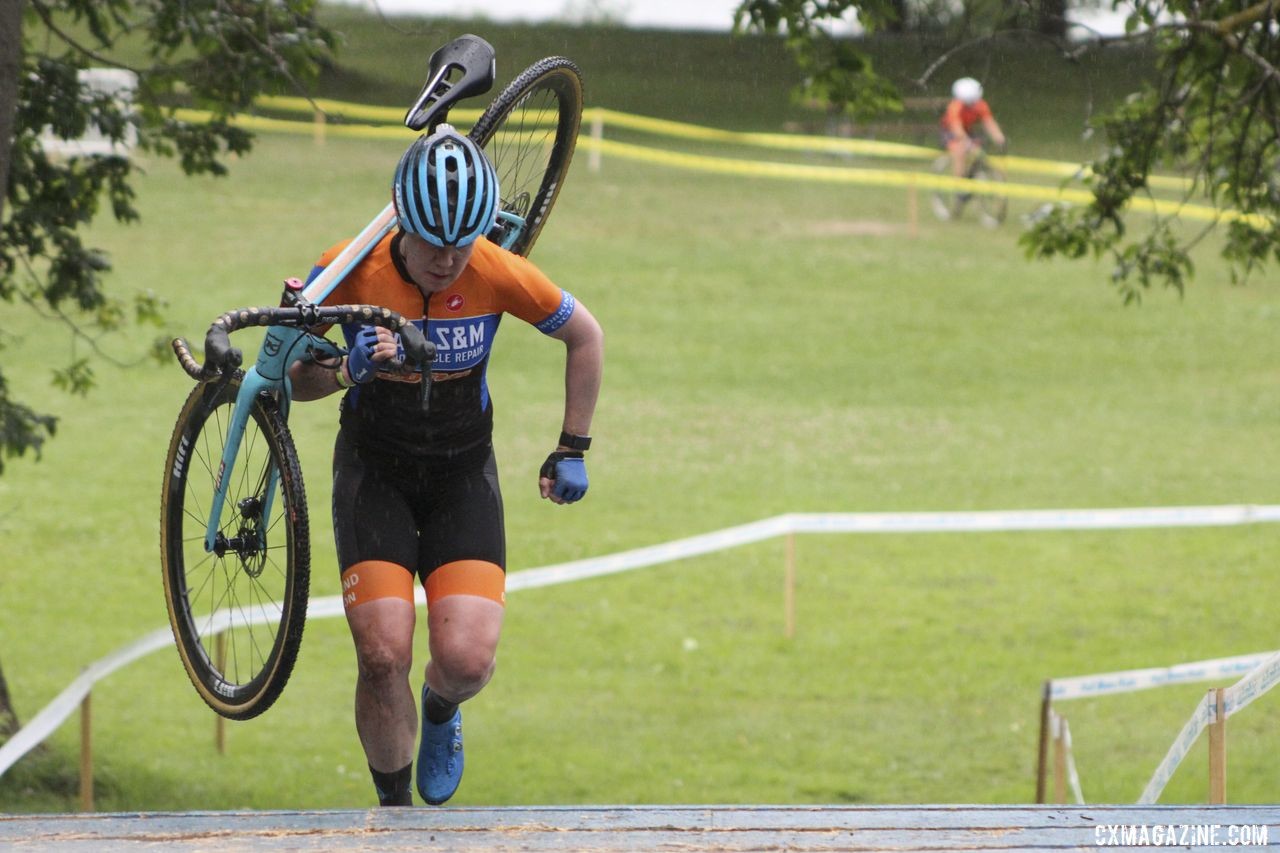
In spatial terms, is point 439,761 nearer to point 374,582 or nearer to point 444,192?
point 374,582

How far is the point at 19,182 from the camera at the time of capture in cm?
1018

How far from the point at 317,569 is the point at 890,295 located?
1490 cm

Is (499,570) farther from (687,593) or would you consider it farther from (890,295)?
(890,295)

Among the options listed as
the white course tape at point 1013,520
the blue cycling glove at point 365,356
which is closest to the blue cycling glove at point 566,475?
the blue cycling glove at point 365,356

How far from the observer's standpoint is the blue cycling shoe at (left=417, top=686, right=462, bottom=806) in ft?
20.5

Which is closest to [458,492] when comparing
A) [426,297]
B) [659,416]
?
[426,297]

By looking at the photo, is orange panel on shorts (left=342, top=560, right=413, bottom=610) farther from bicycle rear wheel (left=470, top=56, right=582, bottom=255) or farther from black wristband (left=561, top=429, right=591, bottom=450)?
bicycle rear wheel (left=470, top=56, right=582, bottom=255)

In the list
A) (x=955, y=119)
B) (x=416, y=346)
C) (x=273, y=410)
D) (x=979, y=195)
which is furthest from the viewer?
(x=979, y=195)

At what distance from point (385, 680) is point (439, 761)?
0.63 metres

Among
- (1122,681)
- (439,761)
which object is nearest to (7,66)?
(439,761)

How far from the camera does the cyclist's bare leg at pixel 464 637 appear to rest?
5.82 m

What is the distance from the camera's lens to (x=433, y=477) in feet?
19.9

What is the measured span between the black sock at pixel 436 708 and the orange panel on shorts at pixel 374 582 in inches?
18.9

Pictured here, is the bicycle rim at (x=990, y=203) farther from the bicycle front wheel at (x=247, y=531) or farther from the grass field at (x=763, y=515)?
the bicycle front wheel at (x=247, y=531)
